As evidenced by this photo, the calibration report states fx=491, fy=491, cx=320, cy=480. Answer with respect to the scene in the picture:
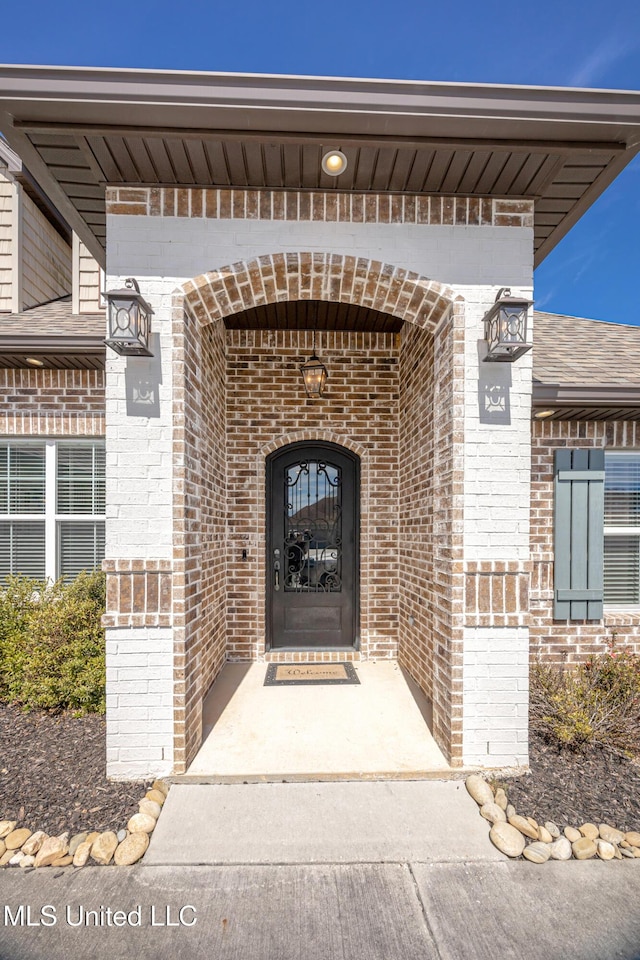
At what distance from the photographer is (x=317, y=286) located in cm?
333

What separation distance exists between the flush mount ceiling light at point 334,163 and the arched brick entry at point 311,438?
0.47m

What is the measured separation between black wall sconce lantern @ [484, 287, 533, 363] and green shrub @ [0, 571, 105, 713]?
3.75 m

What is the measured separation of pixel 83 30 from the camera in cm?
557

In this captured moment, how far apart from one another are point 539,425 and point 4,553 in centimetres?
541

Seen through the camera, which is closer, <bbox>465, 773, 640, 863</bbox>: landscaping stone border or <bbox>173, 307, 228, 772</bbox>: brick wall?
<bbox>465, 773, 640, 863</bbox>: landscaping stone border

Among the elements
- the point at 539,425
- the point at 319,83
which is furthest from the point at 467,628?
the point at 319,83

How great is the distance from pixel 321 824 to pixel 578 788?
1573mm

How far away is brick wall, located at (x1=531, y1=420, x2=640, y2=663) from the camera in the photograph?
4641 millimetres

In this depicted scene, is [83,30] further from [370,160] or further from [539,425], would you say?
[539,425]

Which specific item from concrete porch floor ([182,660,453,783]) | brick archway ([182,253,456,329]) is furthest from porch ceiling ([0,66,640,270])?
concrete porch floor ([182,660,453,783])

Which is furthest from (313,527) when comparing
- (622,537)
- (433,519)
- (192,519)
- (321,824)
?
(622,537)

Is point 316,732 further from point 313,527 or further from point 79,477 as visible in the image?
point 79,477

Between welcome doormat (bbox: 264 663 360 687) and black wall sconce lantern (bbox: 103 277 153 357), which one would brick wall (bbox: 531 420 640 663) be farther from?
black wall sconce lantern (bbox: 103 277 153 357)

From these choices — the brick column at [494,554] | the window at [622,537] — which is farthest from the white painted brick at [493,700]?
the window at [622,537]
